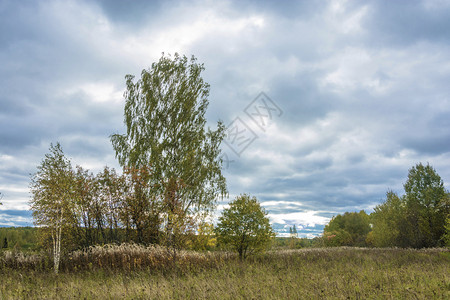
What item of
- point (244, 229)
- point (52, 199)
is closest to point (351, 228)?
point (244, 229)

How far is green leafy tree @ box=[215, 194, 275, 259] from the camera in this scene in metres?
14.4

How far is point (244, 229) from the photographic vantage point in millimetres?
14445


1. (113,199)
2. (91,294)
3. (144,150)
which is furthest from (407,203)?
(91,294)

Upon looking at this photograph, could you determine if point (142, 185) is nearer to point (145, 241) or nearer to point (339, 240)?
point (145, 241)

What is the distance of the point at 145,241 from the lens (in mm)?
14156

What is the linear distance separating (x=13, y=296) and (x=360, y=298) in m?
7.31

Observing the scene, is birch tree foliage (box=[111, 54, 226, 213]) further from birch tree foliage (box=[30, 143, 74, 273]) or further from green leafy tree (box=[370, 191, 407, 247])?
green leafy tree (box=[370, 191, 407, 247])

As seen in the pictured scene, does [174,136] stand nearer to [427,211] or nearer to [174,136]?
[174,136]

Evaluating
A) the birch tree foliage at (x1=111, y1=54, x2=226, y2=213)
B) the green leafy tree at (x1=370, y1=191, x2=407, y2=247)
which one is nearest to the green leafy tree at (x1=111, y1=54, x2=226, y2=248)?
the birch tree foliage at (x1=111, y1=54, x2=226, y2=213)

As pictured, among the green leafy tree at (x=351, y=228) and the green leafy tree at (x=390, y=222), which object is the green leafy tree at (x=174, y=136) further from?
the green leafy tree at (x=351, y=228)

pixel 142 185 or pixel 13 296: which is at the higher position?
pixel 142 185

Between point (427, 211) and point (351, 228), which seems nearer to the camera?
point (427, 211)

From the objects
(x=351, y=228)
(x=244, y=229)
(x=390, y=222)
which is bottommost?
(x=351, y=228)

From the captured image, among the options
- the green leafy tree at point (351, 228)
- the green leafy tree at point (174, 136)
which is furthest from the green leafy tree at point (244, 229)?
the green leafy tree at point (351, 228)
